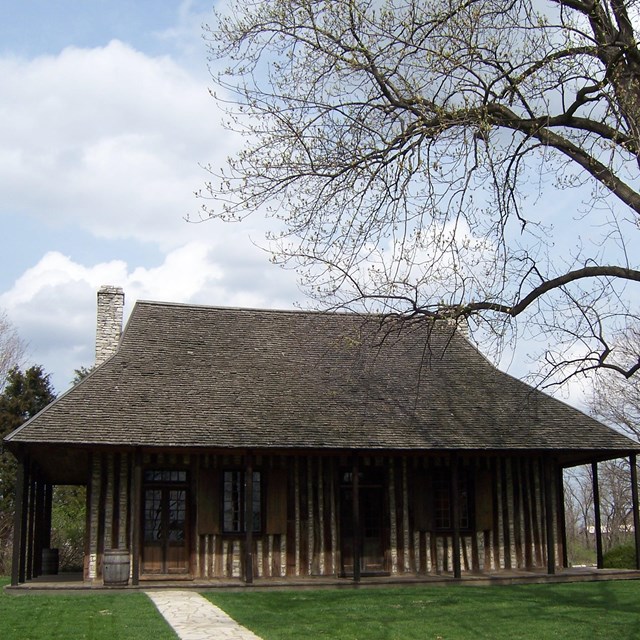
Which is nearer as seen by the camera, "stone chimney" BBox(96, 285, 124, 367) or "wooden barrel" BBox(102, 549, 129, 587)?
"wooden barrel" BBox(102, 549, 129, 587)

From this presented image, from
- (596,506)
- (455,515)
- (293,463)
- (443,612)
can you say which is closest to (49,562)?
(293,463)

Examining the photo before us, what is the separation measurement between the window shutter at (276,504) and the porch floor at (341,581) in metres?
1.10

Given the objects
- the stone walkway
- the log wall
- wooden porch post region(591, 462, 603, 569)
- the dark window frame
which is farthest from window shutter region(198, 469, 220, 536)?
wooden porch post region(591, 462, 603, 569)

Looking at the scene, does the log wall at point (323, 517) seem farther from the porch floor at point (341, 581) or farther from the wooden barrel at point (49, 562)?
the wooden barrel at point (49, 562)

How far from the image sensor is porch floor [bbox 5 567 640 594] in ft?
57.0

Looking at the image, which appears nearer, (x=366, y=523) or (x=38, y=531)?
(x=366, y=523)

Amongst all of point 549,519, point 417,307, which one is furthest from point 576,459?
point 417,307

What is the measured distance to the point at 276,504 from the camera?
765 inches

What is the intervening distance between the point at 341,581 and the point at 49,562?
7840mm

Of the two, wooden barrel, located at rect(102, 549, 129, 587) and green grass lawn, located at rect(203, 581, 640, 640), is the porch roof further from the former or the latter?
green grass lawn, located at rect(203, 581, 640, 640)

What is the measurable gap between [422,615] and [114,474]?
8.18m

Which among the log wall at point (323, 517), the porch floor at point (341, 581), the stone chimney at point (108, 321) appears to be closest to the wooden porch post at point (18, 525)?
the porch floor at point (341, 581)

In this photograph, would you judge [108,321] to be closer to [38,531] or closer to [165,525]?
[38,531]

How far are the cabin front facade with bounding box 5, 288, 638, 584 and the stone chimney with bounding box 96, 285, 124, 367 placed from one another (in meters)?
0.99
